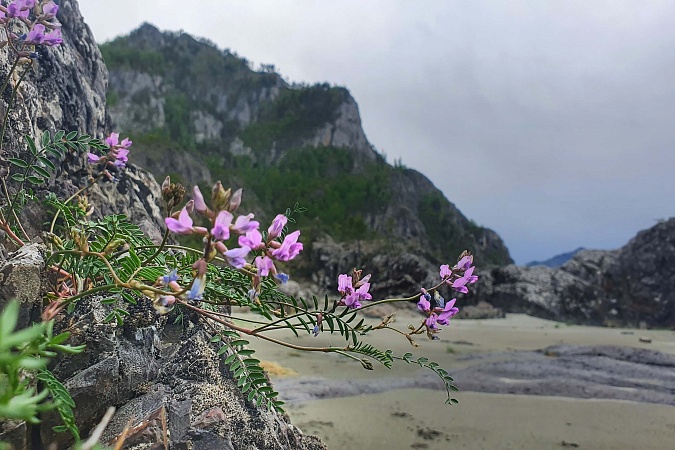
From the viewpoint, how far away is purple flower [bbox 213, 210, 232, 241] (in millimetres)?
846

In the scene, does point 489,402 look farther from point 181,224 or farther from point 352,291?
point 181,224

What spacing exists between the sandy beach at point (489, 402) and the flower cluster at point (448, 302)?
113 centimetres

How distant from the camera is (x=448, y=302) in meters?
1.48

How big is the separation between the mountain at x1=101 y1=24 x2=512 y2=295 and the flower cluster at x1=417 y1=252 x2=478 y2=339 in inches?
834

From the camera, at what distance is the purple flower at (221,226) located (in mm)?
846

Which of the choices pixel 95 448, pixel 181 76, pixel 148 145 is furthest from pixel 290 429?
pixel 181 76

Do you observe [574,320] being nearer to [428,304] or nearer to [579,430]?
[579,430]

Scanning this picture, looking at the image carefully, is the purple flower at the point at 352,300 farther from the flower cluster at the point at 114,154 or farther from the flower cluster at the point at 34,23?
the flower cluster at the point at 34,23

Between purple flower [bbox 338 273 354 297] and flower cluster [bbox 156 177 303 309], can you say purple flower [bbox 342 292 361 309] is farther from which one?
flower cluster [bbox 156 177 303 309]

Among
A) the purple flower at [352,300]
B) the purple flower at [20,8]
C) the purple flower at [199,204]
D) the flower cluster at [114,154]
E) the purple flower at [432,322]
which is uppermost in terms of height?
the purple flower at [20,8]

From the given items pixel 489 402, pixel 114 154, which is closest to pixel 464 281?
pixel 114 154

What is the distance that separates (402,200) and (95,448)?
185 feet

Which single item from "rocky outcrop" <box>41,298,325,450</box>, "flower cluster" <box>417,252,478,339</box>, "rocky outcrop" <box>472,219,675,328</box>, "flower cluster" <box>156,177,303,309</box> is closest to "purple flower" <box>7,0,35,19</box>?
"rocky outcrop" <box>41,298,325,450</box>

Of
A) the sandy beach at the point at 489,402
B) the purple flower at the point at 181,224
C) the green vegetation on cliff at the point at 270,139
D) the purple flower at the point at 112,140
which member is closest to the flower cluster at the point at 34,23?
the purple flower at the point at 112,140
